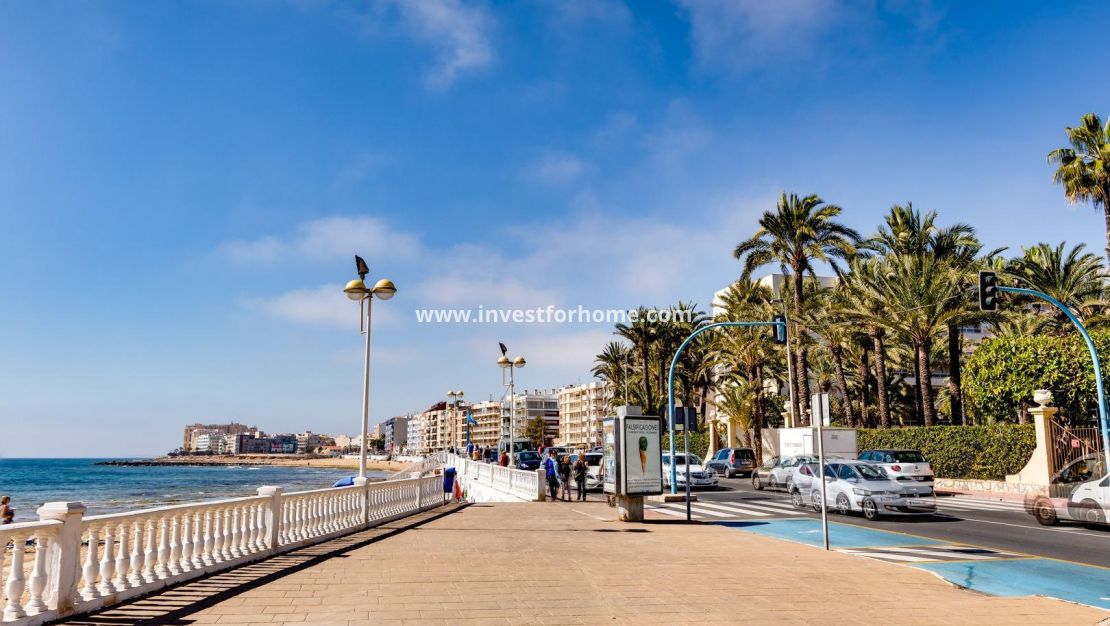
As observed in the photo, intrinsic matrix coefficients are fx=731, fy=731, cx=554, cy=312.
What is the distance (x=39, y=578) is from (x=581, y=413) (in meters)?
167

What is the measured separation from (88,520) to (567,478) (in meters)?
20.4

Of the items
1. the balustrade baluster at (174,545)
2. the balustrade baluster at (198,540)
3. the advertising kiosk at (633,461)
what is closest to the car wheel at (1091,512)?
the advertising kiosk at (633,461)

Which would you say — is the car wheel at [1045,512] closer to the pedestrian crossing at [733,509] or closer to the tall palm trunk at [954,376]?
the pedestrian crossing at [733,509]

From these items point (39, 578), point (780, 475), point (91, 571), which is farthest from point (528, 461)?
point (39, 578)

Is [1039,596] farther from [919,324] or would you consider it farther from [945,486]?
[919,324]

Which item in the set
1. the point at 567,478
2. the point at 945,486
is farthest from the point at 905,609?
the point at 945,486

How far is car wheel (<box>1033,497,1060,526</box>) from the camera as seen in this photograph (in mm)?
17469

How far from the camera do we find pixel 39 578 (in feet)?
21.1

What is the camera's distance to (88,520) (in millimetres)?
7148

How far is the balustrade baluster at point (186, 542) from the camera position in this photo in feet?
28.6

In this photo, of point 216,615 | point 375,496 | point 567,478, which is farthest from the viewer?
point 567,478

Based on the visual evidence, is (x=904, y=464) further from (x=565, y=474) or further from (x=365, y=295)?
(x=365, y=295)

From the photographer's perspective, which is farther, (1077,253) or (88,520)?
(1077,253)

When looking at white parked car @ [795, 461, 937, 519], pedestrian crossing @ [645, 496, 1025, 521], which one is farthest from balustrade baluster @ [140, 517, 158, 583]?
white parked car @ [795, 461, 937, 519]
